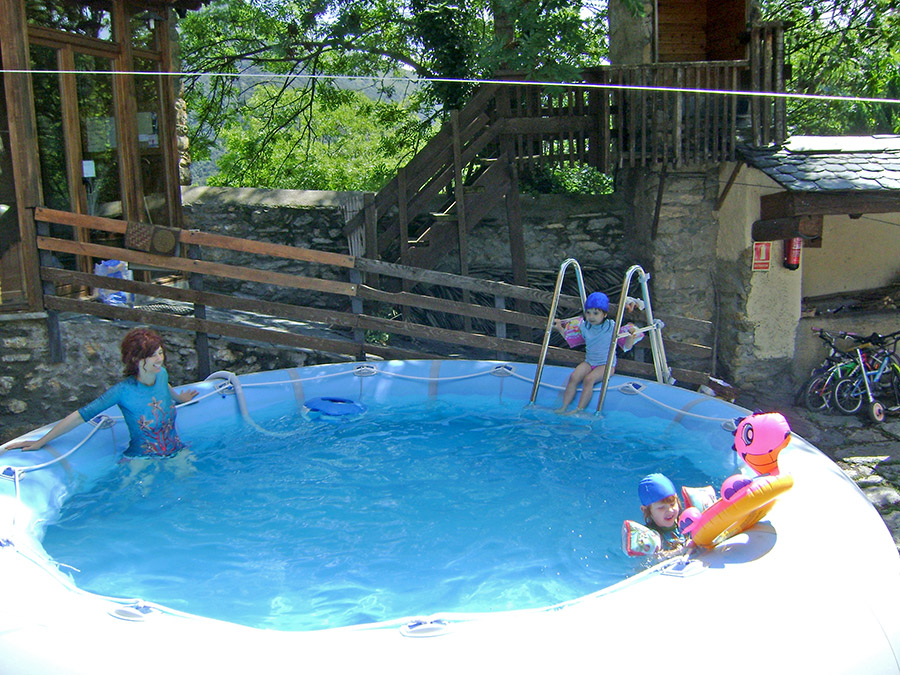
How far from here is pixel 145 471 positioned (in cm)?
556

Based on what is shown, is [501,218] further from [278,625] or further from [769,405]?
[278,625]

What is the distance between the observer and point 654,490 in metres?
4.11

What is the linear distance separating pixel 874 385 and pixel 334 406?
17.6 ft

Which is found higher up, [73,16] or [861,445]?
[73,16]

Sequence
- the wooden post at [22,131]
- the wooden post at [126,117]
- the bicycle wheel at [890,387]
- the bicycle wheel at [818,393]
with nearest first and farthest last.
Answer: the wooden post at [22,131], the bicycle wheel at [818,393], the bicycle wheel at [890,387], the wooden post at [126,117]

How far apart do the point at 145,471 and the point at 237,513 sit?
0.90 meters

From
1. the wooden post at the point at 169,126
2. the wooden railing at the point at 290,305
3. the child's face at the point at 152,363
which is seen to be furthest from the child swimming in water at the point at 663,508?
the wooden post at the point at 169,126

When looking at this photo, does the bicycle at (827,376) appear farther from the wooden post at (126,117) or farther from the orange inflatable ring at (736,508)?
the wooden post at (126,117)

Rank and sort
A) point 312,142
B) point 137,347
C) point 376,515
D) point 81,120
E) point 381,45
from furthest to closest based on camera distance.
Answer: point 312,142, point 381,45, point 81,120, point 137,347, point 376,515

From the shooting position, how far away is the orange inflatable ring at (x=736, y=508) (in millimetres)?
3629

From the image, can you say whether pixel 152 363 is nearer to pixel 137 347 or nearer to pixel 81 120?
pixel 137 347

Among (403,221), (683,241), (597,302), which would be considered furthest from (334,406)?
(683,241)

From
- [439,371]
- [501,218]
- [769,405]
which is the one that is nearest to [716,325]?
[769,405]

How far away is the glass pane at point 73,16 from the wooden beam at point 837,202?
694cm
